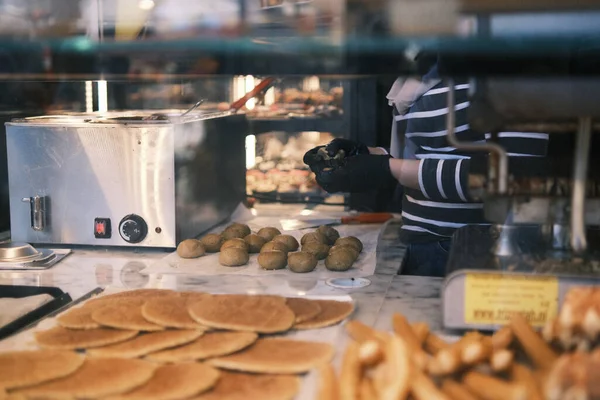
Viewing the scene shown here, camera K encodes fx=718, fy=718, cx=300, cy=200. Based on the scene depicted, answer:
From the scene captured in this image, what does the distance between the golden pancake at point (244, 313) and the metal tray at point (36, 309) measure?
338 millimetres

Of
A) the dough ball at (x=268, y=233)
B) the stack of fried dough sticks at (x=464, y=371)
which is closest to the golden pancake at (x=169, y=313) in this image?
the stack of fried dough sticks at (x=464, y=371)

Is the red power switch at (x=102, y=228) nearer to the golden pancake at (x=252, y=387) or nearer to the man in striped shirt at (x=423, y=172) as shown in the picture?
the man in striped shirt at (x=423, y=172)

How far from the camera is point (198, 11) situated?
958mm

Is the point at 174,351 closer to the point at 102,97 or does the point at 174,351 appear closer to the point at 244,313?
the point at 244,313

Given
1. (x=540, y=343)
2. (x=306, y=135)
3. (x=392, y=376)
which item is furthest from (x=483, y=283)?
(x=306, y=135)

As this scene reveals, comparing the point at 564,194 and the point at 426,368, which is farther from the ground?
the point at 564,194

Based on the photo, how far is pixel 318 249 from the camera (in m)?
2.01

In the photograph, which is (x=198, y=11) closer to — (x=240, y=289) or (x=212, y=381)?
(x=212, y=381)

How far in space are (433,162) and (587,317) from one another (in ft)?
3.47

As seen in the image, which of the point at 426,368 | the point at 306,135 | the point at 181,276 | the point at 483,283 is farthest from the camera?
the point at 306,135

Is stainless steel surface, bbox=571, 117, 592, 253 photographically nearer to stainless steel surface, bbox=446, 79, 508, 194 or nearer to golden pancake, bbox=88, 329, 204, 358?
stainless steel surface, bbox=446, 79, 508, 194

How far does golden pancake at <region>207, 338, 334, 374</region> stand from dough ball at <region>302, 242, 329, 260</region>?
70 cm

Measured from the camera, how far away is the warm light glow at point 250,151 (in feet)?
9.31

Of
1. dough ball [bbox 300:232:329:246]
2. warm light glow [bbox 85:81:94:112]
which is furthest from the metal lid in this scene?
warm light glow [bbox 85:81:94:112]
